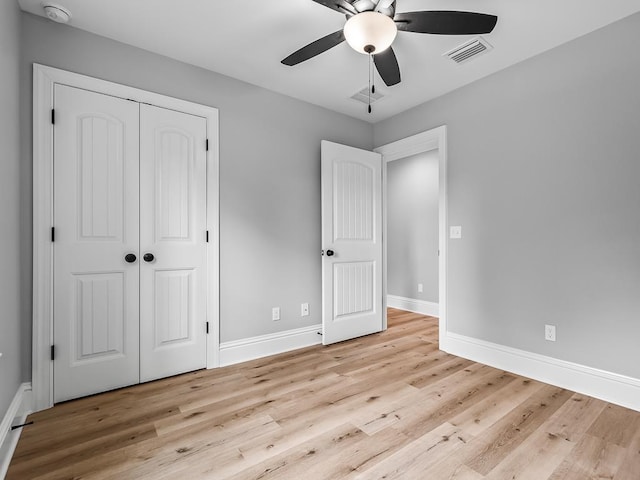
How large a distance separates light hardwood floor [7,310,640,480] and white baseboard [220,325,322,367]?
7.6 inches

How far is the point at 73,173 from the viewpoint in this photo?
2164mm

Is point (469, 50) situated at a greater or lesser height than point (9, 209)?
greater

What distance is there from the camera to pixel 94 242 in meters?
2.23

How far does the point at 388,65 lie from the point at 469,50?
0.84m

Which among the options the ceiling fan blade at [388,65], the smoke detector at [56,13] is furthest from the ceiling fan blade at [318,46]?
the smoke detector at [56,13]

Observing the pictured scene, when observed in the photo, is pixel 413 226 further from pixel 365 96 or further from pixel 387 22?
pixel 387 22

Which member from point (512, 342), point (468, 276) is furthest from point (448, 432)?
point (468, 276)

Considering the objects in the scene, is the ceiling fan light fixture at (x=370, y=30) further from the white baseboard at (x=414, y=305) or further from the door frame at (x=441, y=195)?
the white baseboard at (x=414, y=305)

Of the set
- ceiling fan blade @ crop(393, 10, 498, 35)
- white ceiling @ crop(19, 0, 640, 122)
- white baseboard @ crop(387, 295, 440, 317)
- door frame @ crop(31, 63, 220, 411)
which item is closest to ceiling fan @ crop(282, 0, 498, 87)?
ceiling fan blade @ crop(393, 10, 498, 35)

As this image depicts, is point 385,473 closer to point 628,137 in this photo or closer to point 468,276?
point 468,276

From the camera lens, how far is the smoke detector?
1968 mm

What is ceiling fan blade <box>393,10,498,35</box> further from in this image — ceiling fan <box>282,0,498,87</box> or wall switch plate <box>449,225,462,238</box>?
wall switch plate <box>449,225,462,238</box>

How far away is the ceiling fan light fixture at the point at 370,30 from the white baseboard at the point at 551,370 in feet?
8.14

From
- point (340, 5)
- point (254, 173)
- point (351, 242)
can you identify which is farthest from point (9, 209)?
point (351, 242)
